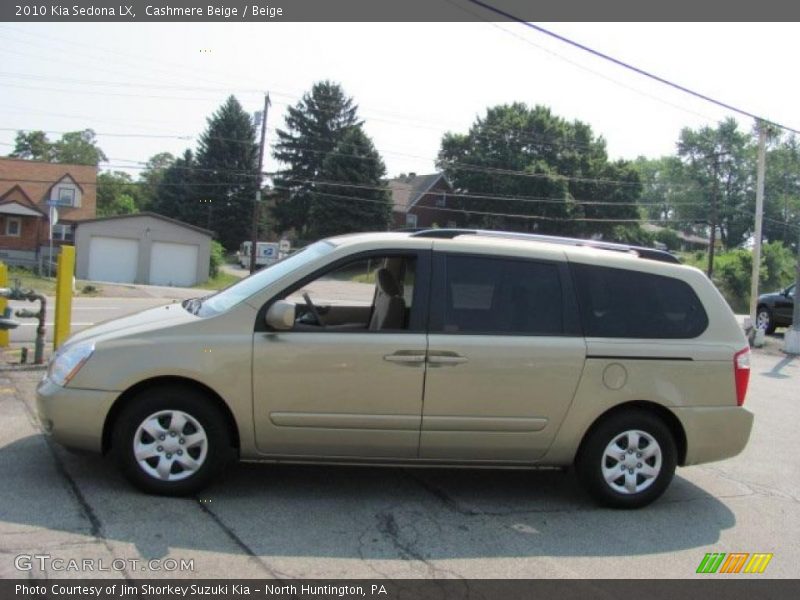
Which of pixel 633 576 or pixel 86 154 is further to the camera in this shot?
pixel 86 154

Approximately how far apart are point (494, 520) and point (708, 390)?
1773mm

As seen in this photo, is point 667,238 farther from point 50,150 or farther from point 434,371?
point 434,371

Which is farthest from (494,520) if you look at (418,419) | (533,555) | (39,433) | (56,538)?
(39,433)

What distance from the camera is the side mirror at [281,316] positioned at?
4.50 metres

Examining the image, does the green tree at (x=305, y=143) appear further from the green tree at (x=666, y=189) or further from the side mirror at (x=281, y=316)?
the side mirror at (x=281, y=316)

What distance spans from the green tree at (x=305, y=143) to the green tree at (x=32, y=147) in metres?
38.7

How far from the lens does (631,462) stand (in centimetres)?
494

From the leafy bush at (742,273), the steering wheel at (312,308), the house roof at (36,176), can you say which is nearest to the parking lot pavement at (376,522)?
the steering wheel at (312,308)

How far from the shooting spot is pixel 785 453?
693 centimetres

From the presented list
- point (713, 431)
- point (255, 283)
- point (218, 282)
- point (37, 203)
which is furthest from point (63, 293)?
point (37, 203)

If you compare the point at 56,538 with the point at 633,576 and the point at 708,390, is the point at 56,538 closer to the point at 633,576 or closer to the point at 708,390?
the point at 633,576

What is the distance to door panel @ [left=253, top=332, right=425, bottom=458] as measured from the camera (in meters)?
4.53

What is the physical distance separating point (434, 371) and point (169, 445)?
5.64 ft

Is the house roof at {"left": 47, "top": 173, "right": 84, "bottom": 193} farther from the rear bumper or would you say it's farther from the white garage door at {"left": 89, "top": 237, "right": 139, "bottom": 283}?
the rear bumper
